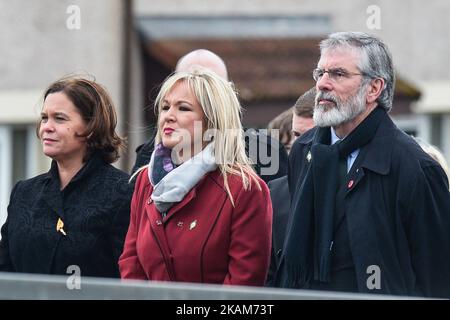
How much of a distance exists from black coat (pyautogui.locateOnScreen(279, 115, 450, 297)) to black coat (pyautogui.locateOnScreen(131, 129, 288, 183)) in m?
A: 1.25

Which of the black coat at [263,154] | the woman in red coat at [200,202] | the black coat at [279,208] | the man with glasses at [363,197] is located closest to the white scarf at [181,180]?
the woman in red coat at [200,202]

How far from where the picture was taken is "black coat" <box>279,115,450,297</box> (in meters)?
5.46

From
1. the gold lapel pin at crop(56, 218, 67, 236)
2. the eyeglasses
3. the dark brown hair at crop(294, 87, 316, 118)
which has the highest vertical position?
the eyeglasses

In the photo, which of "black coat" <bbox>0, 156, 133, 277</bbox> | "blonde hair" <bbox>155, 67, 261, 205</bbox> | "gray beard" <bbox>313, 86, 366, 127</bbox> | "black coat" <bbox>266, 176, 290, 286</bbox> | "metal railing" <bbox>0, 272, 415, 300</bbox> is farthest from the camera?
"black coat" <bbox>266, 176, 290, 286</bbox>

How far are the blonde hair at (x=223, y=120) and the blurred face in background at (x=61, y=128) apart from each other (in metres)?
0.49

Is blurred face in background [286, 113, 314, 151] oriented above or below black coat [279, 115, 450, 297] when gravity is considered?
above

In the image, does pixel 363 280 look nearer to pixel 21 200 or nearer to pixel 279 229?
pixel 279 229

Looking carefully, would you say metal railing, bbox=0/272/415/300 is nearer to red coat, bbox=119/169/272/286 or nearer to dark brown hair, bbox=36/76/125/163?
red coat, bbox=119/169/272/286

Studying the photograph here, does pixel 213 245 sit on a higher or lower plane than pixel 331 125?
lower

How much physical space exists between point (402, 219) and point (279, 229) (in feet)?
3.53

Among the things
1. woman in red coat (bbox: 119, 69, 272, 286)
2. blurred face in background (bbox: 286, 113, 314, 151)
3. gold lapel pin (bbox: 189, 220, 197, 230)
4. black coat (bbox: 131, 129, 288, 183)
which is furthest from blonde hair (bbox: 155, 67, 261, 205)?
blurred face in background (bbox: 286, 113, 314, 151)

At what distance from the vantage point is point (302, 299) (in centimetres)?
433

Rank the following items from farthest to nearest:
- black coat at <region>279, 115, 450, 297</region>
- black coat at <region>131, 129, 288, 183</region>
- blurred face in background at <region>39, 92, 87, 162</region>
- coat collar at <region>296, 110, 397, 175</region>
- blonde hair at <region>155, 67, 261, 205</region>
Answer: black coat at <region>131, 129, 288, 183</region>
blurred face in background at <region>39, 92, 87, 162</region>
blonde hair at <region>155, 67, 261, 205</region>
coat collar at <region>296, 110, 397, 175</region>
black coat at <region>279, 115, 450, 297</region>
